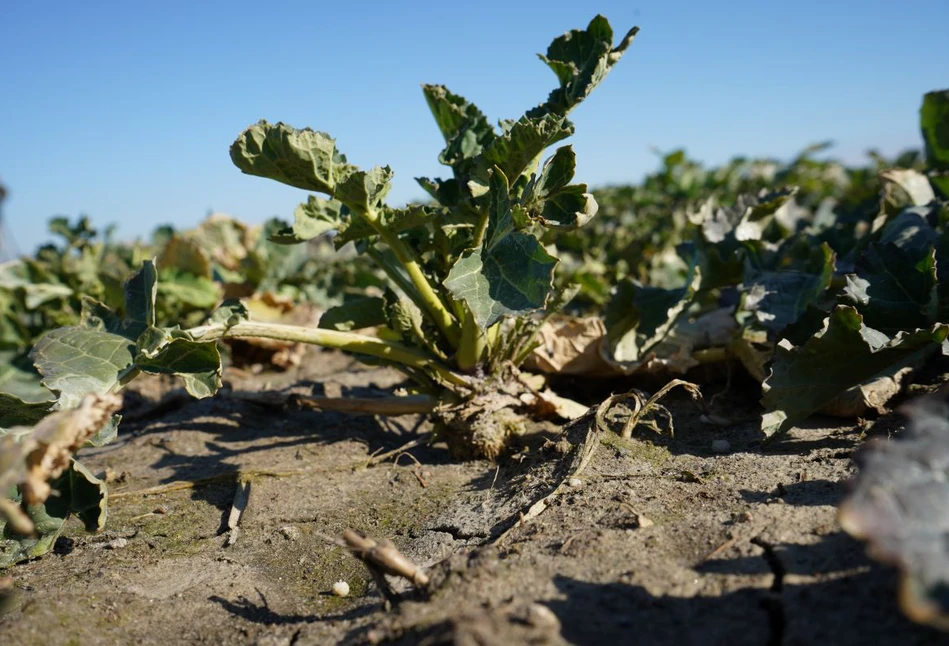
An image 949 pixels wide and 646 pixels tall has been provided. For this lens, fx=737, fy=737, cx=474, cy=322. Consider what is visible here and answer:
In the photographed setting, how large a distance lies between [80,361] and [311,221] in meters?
0.86

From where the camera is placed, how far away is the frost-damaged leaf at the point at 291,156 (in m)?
2.18

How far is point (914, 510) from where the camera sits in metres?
1.11

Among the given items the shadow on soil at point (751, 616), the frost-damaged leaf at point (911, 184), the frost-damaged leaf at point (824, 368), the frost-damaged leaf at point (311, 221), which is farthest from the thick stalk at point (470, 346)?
the frost-damaged leaf at point (911, 184)

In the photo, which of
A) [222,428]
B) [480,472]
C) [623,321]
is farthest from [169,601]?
[623,321]

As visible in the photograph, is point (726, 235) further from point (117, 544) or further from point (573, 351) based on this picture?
point (117, 544)

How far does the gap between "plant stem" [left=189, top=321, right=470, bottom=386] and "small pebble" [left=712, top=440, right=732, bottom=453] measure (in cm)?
87

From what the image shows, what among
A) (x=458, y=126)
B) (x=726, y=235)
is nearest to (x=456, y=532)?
(x=458, y=126)

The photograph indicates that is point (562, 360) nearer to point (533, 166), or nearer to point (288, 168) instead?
point (533, 166)

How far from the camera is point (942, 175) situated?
3.32 metres

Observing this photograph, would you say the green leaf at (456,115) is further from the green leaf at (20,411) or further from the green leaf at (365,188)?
the green leaf at (20,411)

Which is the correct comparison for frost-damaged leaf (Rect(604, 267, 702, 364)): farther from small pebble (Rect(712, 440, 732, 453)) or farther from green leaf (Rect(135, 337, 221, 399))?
green leaf (Rect(135, 337, 221, 399))

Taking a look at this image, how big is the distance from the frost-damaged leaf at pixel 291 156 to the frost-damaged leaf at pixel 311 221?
0.22 meters

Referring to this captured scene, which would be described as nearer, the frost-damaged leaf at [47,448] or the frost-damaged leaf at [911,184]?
the frost-damaged leaf at [47,448]

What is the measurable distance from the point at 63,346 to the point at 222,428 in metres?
1.11
